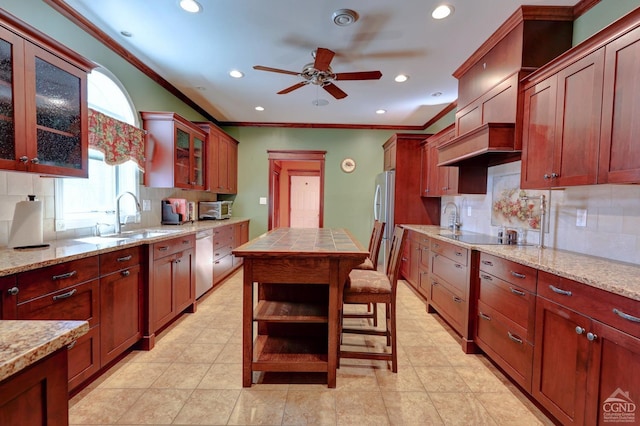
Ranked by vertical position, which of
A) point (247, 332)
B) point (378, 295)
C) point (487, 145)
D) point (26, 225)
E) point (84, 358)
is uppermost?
point (487, 145)

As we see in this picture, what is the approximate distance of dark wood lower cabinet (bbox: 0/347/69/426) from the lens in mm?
583

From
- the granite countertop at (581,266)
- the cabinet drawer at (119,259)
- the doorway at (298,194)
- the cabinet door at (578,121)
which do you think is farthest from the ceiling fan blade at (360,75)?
the doorway at (298,194)

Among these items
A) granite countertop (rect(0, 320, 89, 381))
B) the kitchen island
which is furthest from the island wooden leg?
granite countertop (rect(0, 320, 89, 381))

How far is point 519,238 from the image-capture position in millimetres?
2619

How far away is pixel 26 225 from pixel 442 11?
3.28 metres

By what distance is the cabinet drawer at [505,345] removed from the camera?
178 cm

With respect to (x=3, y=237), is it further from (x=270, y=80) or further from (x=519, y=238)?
(x=519, y=238)

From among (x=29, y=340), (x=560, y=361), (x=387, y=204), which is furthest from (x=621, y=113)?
(x=387, y=204)

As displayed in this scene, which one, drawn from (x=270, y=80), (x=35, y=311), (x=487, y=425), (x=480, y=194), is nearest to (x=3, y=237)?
(x=35, y=311)

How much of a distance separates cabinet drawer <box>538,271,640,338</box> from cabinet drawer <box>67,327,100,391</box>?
2.70m

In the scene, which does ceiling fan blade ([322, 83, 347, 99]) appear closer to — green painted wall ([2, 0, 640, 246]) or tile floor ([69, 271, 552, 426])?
green painted wall ([2, 0, 640, 246])

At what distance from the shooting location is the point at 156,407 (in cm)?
173

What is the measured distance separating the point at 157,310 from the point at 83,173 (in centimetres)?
123

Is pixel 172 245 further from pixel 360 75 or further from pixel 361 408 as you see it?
pixel 360 75
